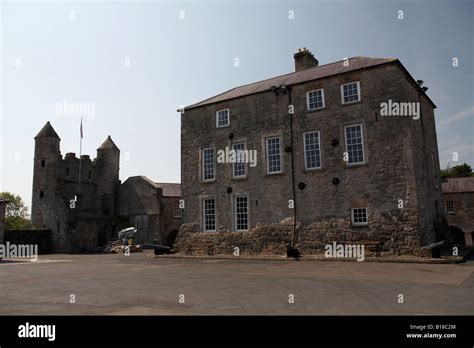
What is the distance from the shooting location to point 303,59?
1078 inches

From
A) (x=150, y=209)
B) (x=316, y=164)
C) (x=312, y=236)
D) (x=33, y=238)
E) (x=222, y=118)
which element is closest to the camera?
(x=312, y=236)

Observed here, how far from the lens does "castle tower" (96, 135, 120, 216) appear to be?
4331 centimetres

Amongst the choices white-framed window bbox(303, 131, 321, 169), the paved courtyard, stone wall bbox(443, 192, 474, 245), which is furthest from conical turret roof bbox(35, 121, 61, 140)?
stone wall bbox(443, 192, 474, 245)

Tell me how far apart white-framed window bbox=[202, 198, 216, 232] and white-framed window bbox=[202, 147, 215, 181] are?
1.63 metres

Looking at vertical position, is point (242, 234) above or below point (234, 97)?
below

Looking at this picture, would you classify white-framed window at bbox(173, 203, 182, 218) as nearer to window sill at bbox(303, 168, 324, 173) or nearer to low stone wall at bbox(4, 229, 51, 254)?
low stone wall at bbox(4, 229, 51, 254)

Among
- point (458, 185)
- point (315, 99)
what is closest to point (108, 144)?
point (315, 99)

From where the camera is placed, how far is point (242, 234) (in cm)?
2353

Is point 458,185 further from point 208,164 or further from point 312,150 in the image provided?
point 208,164

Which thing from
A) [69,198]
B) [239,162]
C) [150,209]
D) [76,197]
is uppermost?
[239,162]

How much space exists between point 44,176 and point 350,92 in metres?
32.4

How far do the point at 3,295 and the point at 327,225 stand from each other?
1589 centimetres
